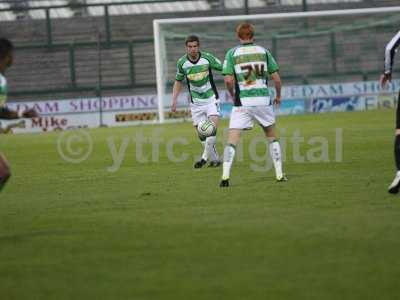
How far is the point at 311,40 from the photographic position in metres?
36.3

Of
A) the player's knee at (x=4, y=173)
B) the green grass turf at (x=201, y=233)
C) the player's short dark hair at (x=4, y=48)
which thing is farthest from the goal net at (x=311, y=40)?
the player's knee at (x=4, y=173)

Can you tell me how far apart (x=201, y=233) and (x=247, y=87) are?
4778mm

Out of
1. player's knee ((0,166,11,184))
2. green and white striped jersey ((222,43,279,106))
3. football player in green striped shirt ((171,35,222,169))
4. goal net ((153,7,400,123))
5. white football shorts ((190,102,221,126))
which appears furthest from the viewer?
goal net ((153,7,400,123))

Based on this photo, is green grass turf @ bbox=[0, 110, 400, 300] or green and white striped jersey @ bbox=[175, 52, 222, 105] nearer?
green grass turf @ bbox=[0, 110, 400, 300]

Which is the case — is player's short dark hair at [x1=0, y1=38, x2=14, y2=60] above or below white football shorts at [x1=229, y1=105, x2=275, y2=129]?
above

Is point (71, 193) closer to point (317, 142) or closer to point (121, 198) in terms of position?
point (121, 198)

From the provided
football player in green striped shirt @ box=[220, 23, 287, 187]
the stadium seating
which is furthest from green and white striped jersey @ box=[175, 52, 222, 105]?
the stadium seating

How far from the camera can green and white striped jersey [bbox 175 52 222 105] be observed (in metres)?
18.7

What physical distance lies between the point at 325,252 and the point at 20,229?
3615mm

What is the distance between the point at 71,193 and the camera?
14719 millimetres

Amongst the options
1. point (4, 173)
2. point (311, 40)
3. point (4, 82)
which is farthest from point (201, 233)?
point (311, 40)

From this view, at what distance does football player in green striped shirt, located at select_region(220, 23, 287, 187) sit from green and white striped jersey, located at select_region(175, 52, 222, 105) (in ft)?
13.2

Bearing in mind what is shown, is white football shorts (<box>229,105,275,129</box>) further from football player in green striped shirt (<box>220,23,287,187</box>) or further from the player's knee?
the player's knee

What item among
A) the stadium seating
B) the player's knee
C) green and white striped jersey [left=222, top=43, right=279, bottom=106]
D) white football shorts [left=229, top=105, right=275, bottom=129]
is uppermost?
the stadium seating
